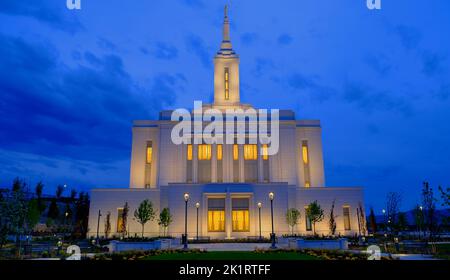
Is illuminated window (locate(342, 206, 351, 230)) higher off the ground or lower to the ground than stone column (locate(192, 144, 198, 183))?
lower

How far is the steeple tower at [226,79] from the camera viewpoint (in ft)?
178

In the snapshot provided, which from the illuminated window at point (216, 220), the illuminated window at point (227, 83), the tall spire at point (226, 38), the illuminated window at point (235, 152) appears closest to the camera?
the illuminated window at point (216, 220)

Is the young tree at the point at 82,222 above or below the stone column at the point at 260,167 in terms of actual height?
below

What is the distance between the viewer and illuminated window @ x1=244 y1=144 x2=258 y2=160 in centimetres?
4684

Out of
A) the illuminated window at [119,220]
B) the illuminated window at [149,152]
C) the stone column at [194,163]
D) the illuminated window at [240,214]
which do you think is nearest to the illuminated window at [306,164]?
the illuminated window at [240,214]

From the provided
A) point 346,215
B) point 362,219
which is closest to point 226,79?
point 346,215

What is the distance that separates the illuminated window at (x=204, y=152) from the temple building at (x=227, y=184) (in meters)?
0.14

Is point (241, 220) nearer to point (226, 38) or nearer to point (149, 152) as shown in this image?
point (149, 152)

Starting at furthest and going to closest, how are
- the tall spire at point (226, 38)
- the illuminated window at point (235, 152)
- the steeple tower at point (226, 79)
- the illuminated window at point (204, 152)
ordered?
the tall spire at point (226, 38), the steeple tower at point (226, 79), the illuminated window at point (204, 152), the illuminated window at point (235, 152)

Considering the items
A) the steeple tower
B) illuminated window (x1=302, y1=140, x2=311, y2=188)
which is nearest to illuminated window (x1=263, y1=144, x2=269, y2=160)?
illuminated window (x1=302, y1=140, x2=311, y2=188)

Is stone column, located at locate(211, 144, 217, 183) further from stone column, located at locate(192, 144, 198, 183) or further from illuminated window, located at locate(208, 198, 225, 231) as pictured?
illuminated window, located at locate(208, 198, 225, 231)

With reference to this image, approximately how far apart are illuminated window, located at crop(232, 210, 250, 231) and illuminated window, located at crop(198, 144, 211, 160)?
9.80 metres

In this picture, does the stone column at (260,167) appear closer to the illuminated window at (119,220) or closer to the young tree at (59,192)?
the illuminated window at (119,220)
